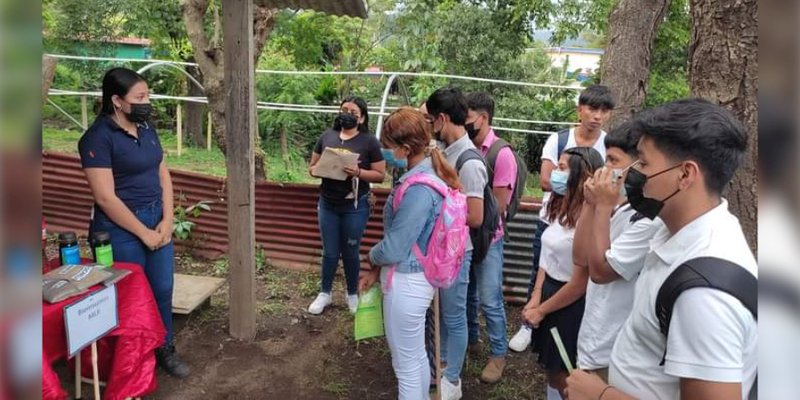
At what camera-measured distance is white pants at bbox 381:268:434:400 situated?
2.54 meters

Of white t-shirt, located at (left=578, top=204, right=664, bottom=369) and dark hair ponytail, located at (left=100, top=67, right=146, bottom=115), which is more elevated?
dark hair ponytail, located at (left=100, top=67, right=146, bottom=115)

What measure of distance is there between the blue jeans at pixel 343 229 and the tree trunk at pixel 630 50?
2.51 m

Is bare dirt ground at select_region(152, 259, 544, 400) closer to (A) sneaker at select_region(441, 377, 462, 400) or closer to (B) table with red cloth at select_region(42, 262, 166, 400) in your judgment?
(A) sneaker at select_region(441, 377, 462, 400)

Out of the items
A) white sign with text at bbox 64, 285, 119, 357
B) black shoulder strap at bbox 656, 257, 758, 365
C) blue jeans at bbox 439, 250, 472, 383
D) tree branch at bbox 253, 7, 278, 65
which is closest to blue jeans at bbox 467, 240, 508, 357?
blue jeans at bbox 439, 250, 472, 383

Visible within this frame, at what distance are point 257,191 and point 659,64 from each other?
928cm

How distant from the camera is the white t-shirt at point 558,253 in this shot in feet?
8.10

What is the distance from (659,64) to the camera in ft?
37.0

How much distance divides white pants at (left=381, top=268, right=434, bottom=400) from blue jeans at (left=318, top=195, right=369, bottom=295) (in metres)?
1.43

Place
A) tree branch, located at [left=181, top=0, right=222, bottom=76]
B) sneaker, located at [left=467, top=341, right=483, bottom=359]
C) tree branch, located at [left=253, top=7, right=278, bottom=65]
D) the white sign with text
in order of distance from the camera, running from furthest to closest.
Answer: tree branch, located at [left=253, top=7, right=278, bottom=65] < tree branch, located at [left=181, top=0, right=222, bottom=76] < sneaker, located at [left=467, top=341, right=483, bottom=359] < the white sign with text

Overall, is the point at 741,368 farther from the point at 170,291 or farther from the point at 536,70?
the point at 536,70

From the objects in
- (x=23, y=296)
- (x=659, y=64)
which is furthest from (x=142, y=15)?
(x=23, y=296)

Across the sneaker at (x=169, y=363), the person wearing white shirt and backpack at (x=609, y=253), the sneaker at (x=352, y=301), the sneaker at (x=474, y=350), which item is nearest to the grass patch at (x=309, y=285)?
the sneaker at (x=352, y=301)

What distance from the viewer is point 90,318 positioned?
2346 mm

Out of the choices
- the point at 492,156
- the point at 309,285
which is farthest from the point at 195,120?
the point at 492,156
